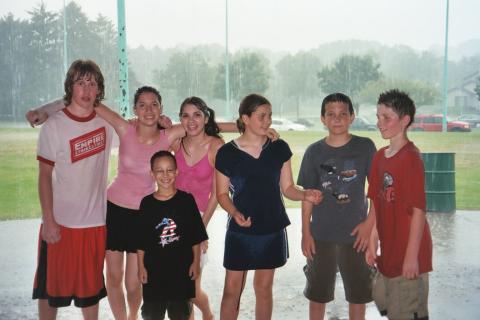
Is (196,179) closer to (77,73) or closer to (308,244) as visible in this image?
(308,244)

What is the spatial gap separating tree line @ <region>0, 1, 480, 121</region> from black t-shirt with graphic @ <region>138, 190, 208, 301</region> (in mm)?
15722

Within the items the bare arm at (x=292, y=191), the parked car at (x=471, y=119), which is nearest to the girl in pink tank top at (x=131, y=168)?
the bare arm at (x=292, y=191)

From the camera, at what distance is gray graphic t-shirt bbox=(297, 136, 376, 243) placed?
2.69m

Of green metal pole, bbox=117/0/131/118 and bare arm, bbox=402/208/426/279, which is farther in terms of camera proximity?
green metal pole, bbox=117/0/131/118

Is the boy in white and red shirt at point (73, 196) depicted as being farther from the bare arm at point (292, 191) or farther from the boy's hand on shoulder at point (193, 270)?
the bare arm at point (292, 191)

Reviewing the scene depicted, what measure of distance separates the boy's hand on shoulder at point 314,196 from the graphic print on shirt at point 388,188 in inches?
12.7

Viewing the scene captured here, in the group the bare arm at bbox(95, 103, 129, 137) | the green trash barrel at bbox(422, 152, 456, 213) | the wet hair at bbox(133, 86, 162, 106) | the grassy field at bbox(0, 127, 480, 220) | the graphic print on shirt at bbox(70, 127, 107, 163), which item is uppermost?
the wet hair at bbox(133, 86, 162, 106)

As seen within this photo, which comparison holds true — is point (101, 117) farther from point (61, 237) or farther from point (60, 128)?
point (61, 237)

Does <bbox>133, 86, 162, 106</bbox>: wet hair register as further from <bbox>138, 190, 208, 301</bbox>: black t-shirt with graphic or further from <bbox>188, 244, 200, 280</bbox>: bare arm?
<bbox>188, 244, 200, 280</bbox>: bare arm

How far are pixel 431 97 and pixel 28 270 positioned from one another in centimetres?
1822

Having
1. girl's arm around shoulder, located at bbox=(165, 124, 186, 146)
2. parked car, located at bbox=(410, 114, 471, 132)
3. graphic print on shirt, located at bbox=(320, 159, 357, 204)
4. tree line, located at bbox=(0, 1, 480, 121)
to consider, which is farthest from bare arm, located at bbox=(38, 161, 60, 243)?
parked car, located at bbox=(410, 114, 471, 132)

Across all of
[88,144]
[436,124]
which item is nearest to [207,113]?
[88,144]

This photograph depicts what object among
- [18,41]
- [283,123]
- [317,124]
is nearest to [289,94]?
[283,123]

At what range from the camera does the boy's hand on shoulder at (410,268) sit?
7.54 ft
